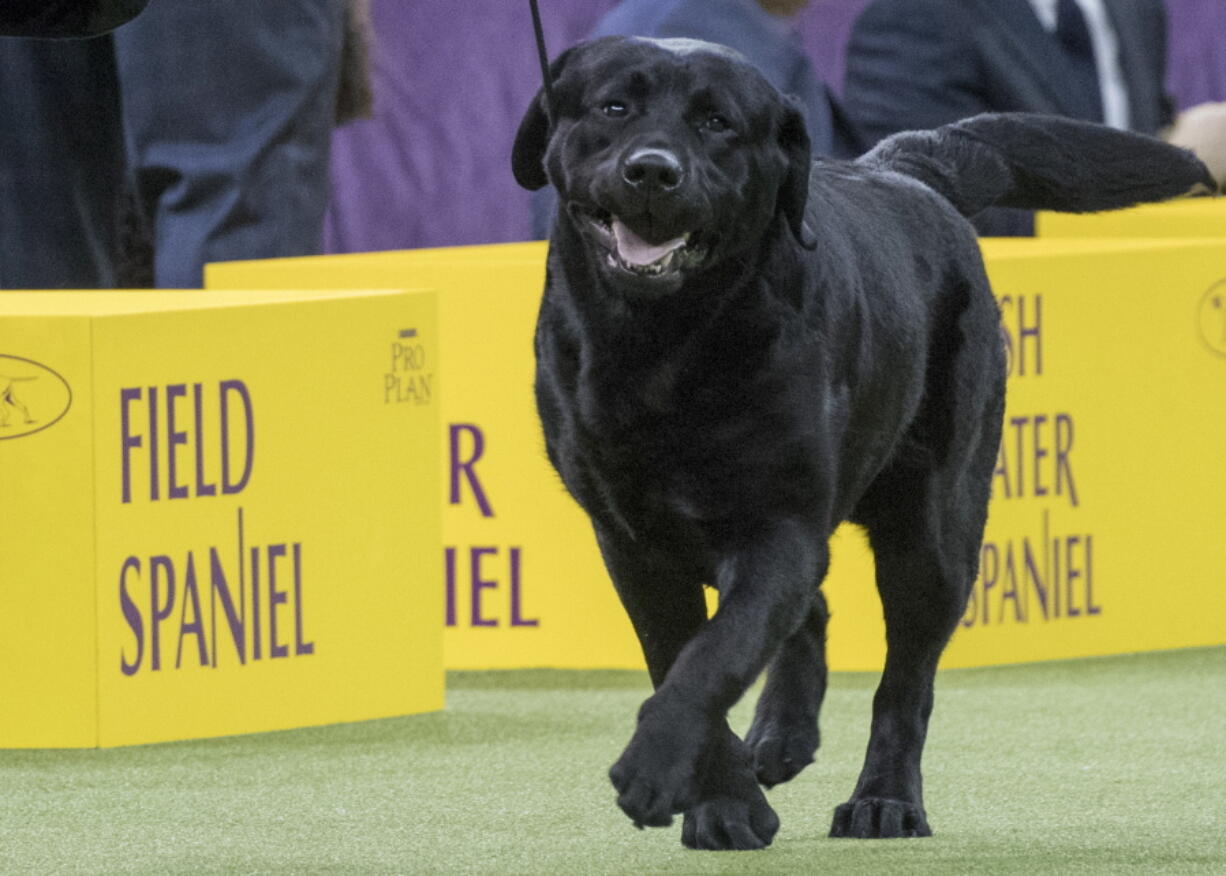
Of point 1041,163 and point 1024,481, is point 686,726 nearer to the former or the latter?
point 1041,163

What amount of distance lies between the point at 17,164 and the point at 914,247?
2.80 metres

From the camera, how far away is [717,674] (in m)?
3.75

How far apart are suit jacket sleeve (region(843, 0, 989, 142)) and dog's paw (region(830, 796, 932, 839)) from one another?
11.6 ft

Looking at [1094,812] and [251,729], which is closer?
[1094,812]

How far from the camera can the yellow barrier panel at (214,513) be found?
5090mm

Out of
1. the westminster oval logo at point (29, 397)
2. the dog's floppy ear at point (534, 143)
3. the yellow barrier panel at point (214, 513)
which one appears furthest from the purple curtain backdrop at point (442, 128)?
the dog's floppy ear at point (534, 143)

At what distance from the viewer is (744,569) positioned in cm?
390

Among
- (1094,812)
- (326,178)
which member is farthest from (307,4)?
(1094,812)

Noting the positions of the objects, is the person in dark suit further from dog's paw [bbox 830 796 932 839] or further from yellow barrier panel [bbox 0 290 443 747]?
dog's paw [bbox 830 796 932 839]

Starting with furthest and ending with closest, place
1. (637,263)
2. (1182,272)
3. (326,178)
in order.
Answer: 1. (326,178)
2. (1182,272)
3. (637,263)

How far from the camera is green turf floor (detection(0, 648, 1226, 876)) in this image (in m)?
4.16

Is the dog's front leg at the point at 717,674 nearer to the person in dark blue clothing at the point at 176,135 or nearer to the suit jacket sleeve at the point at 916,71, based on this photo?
the person in dark blue clothing at the point at 176,135

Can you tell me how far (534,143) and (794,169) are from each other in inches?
14.8

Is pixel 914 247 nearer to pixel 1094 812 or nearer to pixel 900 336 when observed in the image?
pixel 900 336
